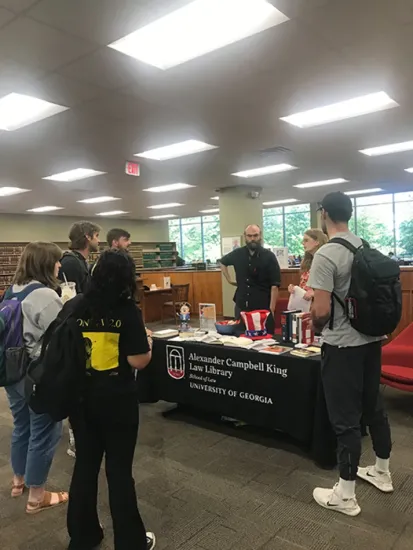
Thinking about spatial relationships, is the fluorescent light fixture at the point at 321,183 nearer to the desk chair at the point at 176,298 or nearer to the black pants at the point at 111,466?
the desk chair at the point at 176,298

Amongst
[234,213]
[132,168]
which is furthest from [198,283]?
[132,168]

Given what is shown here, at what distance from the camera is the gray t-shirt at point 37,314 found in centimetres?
226

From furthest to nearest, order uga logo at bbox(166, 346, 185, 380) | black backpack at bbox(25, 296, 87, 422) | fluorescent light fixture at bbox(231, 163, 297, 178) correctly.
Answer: fluorescent light fixture at bbox(231, 163, 297, 178) < uga logo at bbox(166, 346, 185, 380) < black backpack at bbox(25, 296, 87, 422)

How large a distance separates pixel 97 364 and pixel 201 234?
1664 cm

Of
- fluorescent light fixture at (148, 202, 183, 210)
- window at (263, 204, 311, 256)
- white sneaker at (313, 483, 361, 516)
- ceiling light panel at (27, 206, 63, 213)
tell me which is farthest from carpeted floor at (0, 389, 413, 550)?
window at (263, 204, 311, 256)

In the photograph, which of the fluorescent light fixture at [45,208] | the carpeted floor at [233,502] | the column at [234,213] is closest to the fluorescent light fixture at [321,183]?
the column at [234,213]

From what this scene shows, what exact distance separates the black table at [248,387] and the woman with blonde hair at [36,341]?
44.0 inches

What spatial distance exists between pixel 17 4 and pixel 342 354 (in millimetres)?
2502

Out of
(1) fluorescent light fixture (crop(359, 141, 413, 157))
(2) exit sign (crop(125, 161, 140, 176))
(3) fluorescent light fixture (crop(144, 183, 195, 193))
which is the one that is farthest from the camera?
(3) fluorescent light fixture (crop(144, 183, 195, 193))

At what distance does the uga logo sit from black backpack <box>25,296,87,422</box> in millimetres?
1621

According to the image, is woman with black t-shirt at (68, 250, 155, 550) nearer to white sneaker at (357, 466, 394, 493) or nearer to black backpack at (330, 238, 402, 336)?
black backpack at (330, 238, 402, 336)

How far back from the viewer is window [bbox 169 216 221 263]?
1805cm

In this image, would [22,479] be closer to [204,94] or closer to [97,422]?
[97,422]

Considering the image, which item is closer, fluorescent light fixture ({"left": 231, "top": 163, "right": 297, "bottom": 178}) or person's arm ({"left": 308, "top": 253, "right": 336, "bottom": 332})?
person's arm ({"left": 308, "top": 253, "right": 336, "bottom": 332})
